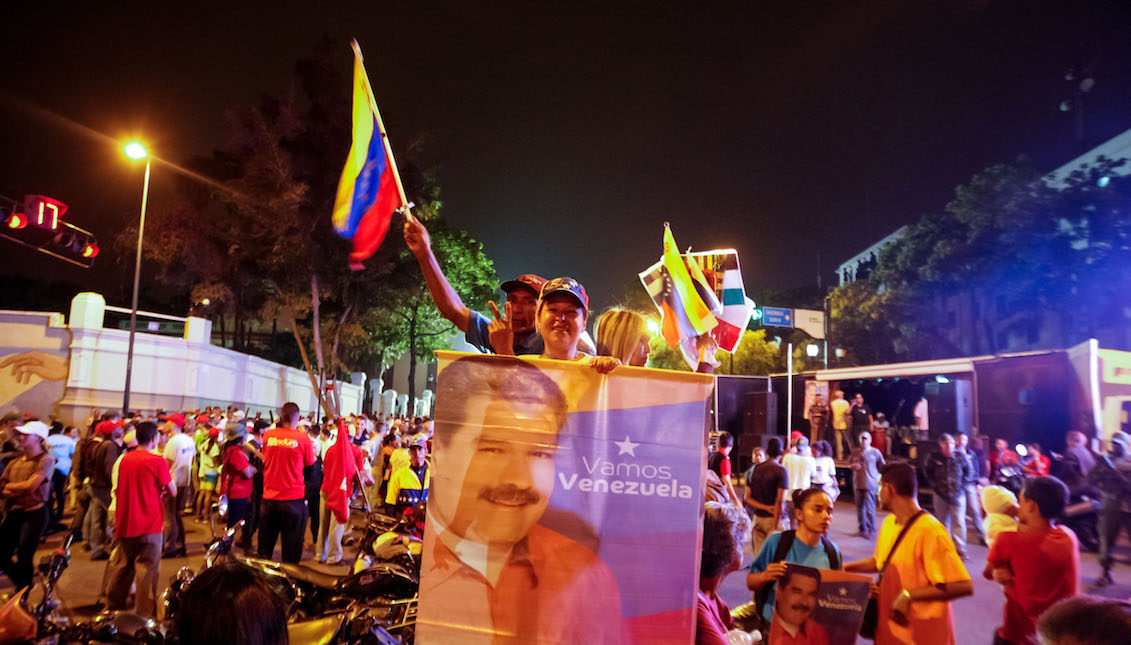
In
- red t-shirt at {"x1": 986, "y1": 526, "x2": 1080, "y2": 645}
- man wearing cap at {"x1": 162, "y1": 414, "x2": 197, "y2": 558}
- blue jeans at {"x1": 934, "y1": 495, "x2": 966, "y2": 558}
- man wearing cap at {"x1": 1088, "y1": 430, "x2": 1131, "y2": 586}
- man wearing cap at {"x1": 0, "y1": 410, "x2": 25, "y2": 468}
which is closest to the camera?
red t-shirt at {"x1": 986, "y1": 526, "x2": 1080, "y2": 645}

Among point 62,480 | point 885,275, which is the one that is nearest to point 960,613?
point 62,480

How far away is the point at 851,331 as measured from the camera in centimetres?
4025

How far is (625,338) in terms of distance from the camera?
320 cm

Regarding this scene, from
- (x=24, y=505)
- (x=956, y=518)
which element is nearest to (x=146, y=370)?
(x=24, y=505)

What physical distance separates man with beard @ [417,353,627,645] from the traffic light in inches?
805

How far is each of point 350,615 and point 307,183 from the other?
1013 inches

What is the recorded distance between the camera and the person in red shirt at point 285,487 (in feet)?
31.0

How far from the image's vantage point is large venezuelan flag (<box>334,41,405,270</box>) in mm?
3775

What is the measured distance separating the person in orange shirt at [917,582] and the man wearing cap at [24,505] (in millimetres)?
→ 8799

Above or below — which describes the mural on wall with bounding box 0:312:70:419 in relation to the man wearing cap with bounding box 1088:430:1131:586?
above

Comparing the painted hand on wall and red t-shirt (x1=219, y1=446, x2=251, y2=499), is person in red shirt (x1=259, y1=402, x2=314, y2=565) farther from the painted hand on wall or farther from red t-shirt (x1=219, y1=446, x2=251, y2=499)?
the painted hand on wall

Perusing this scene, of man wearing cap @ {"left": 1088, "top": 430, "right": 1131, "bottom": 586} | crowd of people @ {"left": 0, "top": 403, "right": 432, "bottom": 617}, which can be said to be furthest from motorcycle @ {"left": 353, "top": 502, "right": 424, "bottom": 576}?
man wearing cap @ {"left": 1088, "top": 430, "right": 1131, "bottom": 586}

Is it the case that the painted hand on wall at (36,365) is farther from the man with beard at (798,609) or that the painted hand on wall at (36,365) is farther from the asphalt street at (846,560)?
the man with beard at (798,609)

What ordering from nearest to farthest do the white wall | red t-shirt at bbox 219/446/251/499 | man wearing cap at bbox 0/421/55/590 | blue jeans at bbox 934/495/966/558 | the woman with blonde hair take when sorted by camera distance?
the woman with blonde hair, man wearing cap at bbox 0/421/55/590, red t-shirt at bbox 219/446/251/499, blue jeans at bbox 934/495/966/558, the white wall
